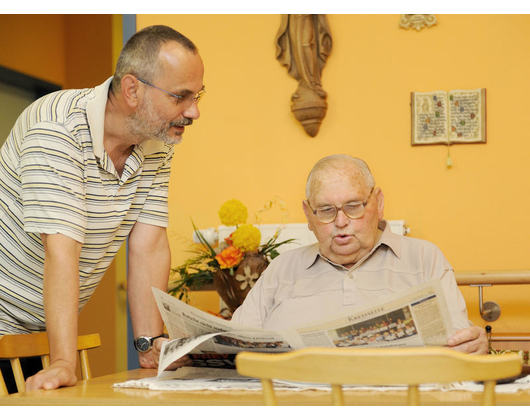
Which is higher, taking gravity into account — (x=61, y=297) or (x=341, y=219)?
(x=341, y=219)

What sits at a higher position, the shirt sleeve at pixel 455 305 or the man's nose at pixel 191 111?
the man's nose at pixel 191 111

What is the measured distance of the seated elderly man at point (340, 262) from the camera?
1692mm

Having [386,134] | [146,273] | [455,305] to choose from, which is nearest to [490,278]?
[386,134]

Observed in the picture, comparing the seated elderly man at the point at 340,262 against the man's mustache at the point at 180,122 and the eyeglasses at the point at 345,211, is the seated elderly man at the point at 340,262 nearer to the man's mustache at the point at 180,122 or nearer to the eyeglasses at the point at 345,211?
the eyeglasses at the point at 345,211

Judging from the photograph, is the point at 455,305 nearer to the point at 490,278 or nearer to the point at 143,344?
the point at 143,344

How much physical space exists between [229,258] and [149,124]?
0.88 meters

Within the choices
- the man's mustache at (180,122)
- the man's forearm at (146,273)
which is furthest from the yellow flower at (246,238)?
the man's mustache at (180,122)

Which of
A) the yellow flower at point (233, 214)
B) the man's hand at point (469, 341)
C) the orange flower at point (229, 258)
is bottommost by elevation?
the man's hand at point (469, 341)

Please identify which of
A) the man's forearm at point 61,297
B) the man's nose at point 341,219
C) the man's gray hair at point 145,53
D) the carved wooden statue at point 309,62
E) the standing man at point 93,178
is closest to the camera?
the man's forearm at point 61,297

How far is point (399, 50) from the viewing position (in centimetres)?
277

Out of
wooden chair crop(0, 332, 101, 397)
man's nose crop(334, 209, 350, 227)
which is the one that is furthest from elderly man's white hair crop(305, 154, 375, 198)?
wooden chair crop(0, 332, 101, 397)

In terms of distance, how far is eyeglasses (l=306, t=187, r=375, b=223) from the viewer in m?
1.78

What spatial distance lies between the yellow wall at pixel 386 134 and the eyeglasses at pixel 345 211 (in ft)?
3.24

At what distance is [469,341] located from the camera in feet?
4.21
